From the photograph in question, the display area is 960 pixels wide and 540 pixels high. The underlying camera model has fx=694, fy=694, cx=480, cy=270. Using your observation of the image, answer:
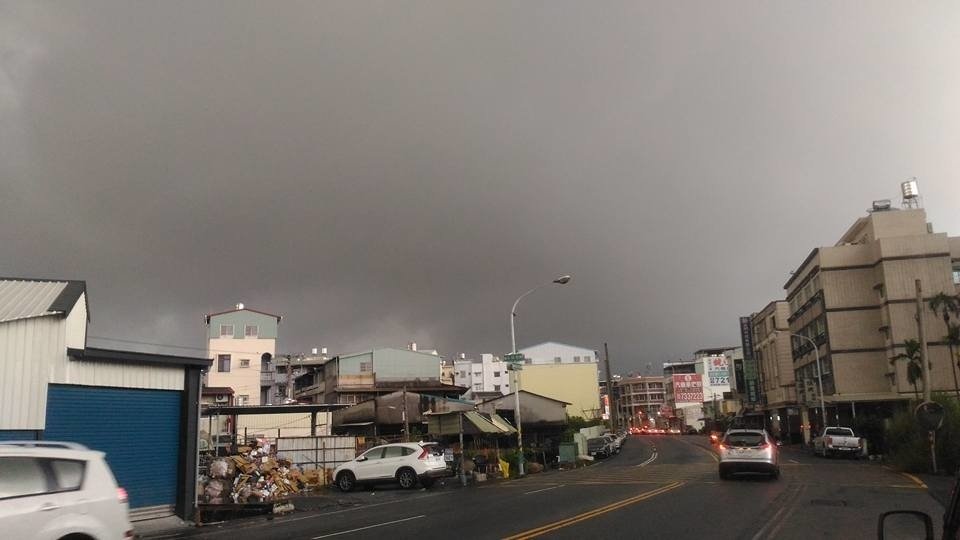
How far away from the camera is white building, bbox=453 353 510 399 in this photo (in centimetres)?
12444

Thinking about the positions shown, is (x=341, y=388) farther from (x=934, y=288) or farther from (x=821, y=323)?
(x=934, y=288)

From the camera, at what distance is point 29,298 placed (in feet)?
61.1

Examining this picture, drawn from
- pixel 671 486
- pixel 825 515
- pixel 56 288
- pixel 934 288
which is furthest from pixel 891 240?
pixel 56 288

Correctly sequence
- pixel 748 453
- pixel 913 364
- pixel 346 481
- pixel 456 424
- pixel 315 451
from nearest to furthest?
1. pixel 748 453
2. pixel 346 481
3. pixel 315 451
4. pixel 456 424
5. pixel 913 364

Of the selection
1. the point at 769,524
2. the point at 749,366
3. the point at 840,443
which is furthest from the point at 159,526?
the point at 749,366

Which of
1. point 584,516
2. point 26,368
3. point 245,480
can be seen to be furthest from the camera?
point 245,480

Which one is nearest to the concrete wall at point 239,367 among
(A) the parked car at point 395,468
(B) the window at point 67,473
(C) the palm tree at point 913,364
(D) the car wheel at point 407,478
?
(A) the parked car at point 395,468

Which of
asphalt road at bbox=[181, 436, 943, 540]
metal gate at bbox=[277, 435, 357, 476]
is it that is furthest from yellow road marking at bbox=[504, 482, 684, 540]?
metal gate at bbox=[277, 435, 357, 476]

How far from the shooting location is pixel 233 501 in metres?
21.6

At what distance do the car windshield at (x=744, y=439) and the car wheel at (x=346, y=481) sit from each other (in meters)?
14.1

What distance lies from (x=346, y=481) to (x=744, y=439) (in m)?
15.0

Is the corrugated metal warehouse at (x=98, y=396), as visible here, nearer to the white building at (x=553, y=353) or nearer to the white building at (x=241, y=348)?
the white building at (x=241, y=348)

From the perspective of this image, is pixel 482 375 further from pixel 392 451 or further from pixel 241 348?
pixel 392 451

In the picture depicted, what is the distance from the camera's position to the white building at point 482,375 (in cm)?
12444
